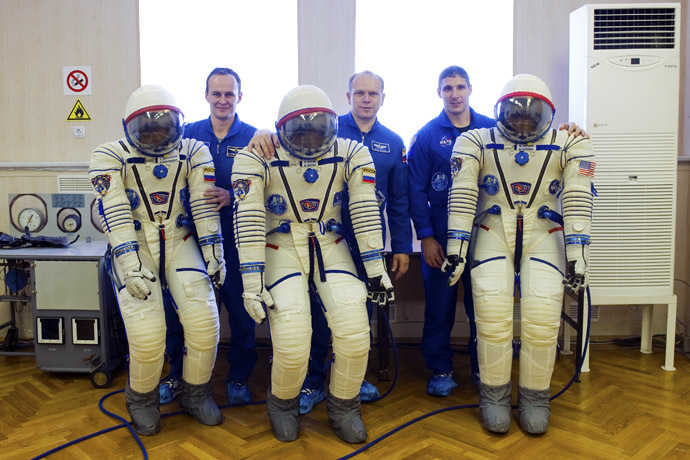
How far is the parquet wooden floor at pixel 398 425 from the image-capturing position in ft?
7.12

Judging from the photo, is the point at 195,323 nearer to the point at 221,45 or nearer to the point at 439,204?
the point at 439,204

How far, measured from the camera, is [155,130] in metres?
2.23

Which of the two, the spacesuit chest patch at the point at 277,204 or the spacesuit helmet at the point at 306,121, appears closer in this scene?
the spacesuit helmet at the point at 306,121

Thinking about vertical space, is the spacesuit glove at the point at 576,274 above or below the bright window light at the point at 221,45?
below

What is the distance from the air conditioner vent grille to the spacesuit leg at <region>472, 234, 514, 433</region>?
1.46 metres

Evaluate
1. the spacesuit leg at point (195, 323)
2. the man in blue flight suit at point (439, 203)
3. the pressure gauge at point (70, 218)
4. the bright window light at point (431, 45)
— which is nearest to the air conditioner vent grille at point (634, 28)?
the bright window light at point (431, 45)

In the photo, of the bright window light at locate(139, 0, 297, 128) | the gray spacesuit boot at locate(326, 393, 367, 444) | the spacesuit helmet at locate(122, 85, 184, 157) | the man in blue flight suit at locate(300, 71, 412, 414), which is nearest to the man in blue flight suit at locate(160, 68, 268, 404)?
the man in blue flight suit at locate(300, 71, 412, 414)

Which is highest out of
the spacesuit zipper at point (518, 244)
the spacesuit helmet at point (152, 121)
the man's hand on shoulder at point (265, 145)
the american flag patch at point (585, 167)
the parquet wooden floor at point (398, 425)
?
the spacesuit helmet at point (152, 121)

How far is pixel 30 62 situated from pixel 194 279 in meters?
2.33

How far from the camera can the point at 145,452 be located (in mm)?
2156

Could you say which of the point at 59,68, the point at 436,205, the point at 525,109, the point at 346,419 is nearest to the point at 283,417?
the point at 346,419

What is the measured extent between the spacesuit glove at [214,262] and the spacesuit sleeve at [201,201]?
1 cm

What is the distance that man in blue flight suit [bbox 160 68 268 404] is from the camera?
2697mm

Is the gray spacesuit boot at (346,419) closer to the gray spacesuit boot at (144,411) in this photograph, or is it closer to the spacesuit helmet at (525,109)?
the gray spacesuit boot at (144,411)
